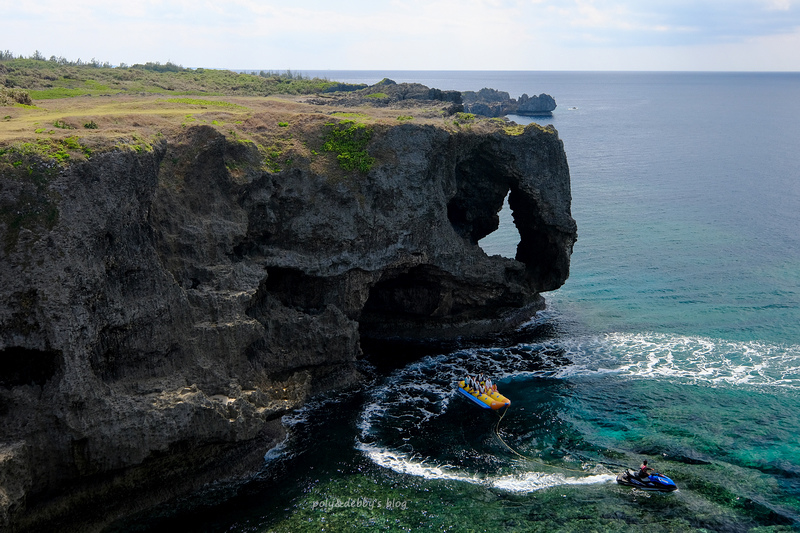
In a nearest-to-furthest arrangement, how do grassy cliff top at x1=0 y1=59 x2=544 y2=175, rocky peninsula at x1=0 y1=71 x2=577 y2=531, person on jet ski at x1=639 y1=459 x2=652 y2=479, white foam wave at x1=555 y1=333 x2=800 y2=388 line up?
rocky peninsula at x1=0 y1=71 x2=577 y2=531 → grassy cliff top at x1=0 y1=59 x2=544 y2=175 → person on jet ski at x1=639 y1=459 x2=652 y2=479 → white foam wave at x1=555 y1=333 x2=800 y2=388

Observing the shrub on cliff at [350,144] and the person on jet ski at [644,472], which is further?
the shrub on cliff at [350,144]

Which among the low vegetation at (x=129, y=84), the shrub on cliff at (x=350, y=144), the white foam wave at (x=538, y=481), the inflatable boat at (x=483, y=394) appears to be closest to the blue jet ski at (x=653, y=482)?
the white foam wave at (x=538, y=481)

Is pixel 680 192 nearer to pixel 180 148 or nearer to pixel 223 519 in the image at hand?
pixel 180 148

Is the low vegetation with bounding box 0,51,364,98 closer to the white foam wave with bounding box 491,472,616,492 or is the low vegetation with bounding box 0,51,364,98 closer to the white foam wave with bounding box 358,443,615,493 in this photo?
the white foam wave with bounding box 358,443,615,493

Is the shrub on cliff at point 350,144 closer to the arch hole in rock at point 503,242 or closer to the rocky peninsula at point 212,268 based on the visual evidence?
the rocky peninsula at point 212,268

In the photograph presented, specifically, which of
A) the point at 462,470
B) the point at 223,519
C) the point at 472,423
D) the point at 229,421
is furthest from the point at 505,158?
the point at 223,519

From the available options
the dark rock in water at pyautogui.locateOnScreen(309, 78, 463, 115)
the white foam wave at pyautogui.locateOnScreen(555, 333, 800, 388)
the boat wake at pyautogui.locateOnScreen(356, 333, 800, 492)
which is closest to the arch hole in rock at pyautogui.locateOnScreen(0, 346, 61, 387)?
the boat wake at pyautogui.locateOnScreen(356, 333, 800, 492)
